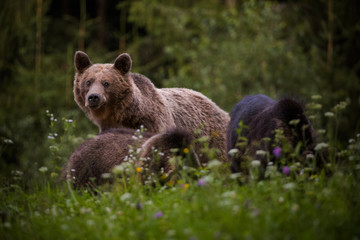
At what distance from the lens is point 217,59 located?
593 inches

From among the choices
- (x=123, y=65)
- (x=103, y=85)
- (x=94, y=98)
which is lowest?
(x=94, y=98)

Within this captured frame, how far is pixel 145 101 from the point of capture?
727 cm

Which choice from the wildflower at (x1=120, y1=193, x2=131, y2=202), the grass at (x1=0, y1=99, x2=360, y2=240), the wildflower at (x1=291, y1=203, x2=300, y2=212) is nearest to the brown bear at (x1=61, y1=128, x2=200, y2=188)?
the grass at (x1=0, y1=99, x2=360, y2=240)

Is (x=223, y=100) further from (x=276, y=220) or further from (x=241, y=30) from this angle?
(x=276, y=220)

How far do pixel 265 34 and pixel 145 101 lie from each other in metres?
8.53

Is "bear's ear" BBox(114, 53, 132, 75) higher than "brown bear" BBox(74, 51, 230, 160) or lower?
higher

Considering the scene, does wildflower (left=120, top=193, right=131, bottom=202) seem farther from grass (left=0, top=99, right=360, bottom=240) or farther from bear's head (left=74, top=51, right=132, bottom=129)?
bear's head (left=74, top=51, right=132, bottom=129)

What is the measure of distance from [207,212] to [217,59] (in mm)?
11919

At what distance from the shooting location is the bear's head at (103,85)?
6.94 meters

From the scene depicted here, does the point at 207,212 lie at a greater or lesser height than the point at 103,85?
lesser

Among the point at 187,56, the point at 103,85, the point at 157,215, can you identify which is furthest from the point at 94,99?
the point at 187,56

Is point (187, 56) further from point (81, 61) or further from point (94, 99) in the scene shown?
point (94, 99)

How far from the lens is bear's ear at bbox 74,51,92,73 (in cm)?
727

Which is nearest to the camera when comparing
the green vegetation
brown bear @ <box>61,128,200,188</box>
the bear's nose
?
brown bear @ <box>61,128,200,188</box>
